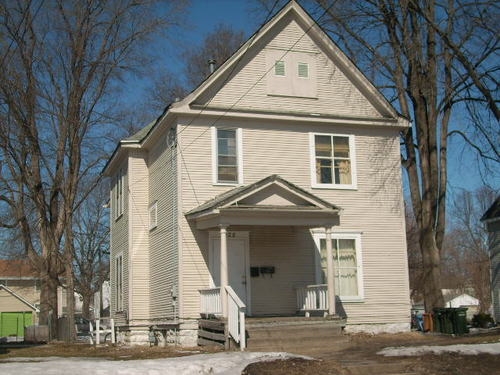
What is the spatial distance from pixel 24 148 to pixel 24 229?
148 inches

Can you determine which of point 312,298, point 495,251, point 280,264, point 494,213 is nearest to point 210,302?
point 280,264

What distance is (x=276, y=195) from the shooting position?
17984 mm

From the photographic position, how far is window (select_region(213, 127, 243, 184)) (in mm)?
19359

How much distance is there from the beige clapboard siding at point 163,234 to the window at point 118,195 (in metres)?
2.50

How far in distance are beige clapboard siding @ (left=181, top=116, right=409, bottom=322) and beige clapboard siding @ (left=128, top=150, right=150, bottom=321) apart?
11.7 ft

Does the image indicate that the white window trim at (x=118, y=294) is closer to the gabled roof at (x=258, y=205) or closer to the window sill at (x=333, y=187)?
the gabled roof at (x=258, y=205)

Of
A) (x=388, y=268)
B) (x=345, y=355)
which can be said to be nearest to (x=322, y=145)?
(x=388, y=268)

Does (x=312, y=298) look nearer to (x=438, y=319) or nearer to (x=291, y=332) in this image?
(x=291, y=332)

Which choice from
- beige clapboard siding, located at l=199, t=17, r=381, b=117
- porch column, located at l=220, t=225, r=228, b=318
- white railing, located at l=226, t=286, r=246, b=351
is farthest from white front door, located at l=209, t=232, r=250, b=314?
beige clapboard siding, located at l=199, t=17, r=381, b=117

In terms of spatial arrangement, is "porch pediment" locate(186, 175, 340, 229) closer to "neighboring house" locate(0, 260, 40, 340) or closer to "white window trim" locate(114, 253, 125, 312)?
"white window trim" locate(114, 253, 125, 312)

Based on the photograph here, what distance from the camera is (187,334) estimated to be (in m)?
18.3

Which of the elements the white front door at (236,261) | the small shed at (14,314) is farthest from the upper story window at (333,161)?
the small shed at (14,314)

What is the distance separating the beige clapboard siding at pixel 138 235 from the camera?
21.4 metres

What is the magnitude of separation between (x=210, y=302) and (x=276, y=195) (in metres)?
3.26
